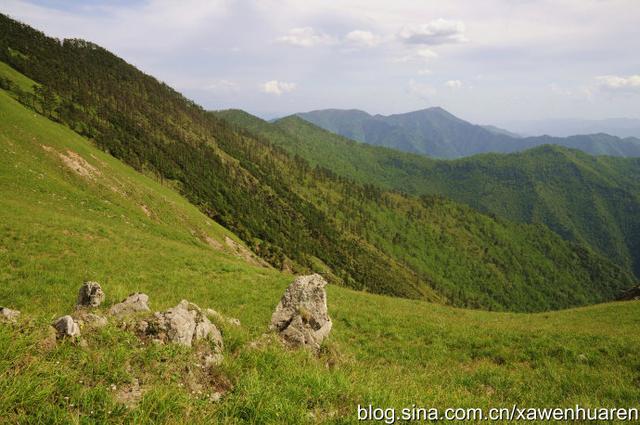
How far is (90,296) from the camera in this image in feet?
39.1

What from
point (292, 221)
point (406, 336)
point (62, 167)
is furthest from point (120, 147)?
point (406, 336)

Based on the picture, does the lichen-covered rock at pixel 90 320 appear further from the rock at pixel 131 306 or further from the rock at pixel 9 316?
the rock at pixel 131 306

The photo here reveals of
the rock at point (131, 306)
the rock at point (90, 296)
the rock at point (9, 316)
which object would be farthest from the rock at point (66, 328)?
the rock at point (90, 296)

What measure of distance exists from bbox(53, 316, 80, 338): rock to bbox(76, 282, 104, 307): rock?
5.14m

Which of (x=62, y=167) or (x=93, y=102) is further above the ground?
(x=93, y=102)

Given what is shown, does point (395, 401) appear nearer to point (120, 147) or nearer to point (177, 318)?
point (177, 318)

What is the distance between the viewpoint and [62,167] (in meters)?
45.8

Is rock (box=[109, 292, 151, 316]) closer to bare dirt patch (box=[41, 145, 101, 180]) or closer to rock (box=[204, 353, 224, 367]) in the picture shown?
rock (box=[204, 353, 224, 367])

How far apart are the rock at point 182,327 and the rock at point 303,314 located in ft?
9.07

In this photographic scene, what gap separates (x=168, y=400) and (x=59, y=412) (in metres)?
1.56

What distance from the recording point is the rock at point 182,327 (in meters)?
8.08

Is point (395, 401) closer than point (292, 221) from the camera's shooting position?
Yes

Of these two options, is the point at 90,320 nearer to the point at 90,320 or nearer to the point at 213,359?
the point at 90,320

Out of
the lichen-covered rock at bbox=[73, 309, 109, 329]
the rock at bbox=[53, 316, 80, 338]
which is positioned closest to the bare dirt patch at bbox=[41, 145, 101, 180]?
the lichen-covered rock at bbox=[73, 309, 109, 329]
